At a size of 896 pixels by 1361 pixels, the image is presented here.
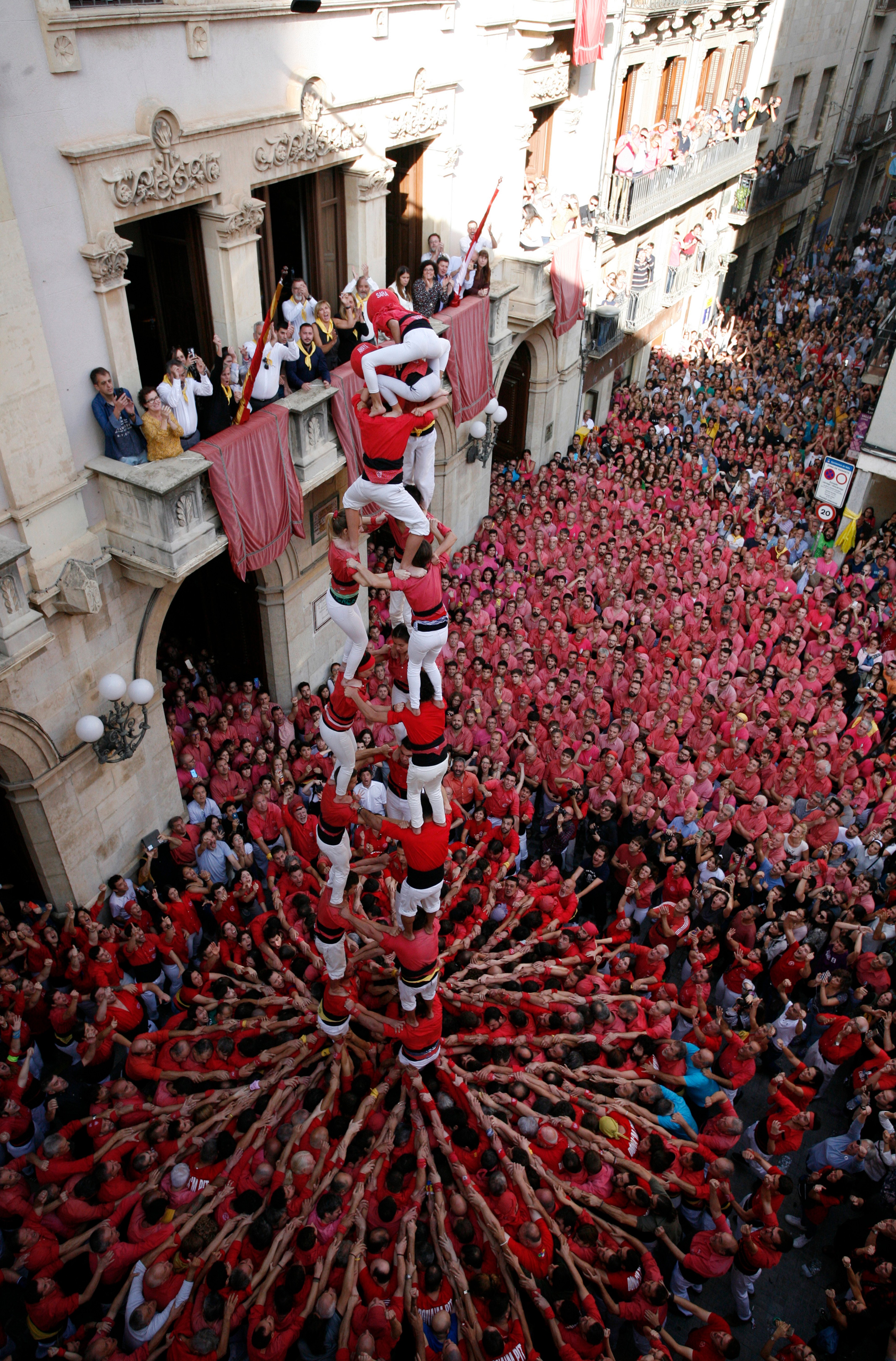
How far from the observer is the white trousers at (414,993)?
28.7ft

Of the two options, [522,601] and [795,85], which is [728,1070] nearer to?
[522,601]

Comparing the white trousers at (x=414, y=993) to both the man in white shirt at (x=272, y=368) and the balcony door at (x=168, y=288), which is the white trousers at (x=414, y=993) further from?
the balcony door at (x=168, y=288)

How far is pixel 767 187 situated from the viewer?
1251 inches

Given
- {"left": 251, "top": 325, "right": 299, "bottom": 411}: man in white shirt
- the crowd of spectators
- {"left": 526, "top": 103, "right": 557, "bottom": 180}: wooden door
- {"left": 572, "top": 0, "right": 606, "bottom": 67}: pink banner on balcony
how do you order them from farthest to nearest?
{"left": 526, "top": 103, "right": 557, "bottom": 180}: wooden door, {"left": 572, "top": 0, "right": 606, "bottom": 67}: pink banner on balcony, {"left": 251, "top": 325, "right": 299, "bottom": 411}: man in white shirt, the crowd of spectators

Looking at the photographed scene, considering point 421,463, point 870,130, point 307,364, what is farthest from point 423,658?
point 870,130

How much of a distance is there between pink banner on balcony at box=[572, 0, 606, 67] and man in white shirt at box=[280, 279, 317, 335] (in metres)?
9.14

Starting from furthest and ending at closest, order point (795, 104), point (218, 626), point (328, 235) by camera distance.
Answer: point (795, 104)
point (218, 626)
point (328, 235)

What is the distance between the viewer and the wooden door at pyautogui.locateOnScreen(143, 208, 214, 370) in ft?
36.3

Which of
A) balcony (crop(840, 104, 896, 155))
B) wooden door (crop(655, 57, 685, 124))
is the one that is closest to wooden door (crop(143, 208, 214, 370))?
wooden door (crop(655, 57, 685, 124))

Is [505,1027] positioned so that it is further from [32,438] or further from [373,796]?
[32,438]

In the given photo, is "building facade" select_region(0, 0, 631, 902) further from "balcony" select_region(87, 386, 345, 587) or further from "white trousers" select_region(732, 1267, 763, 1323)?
"white trousers" select_region(732, 1267, 763, 1323)

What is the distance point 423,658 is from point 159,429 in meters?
4.73

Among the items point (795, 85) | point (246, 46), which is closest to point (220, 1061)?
point (246, 46)

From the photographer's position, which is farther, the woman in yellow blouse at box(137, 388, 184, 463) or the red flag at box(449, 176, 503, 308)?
the red flag at box(449, 176, 503, 308)
